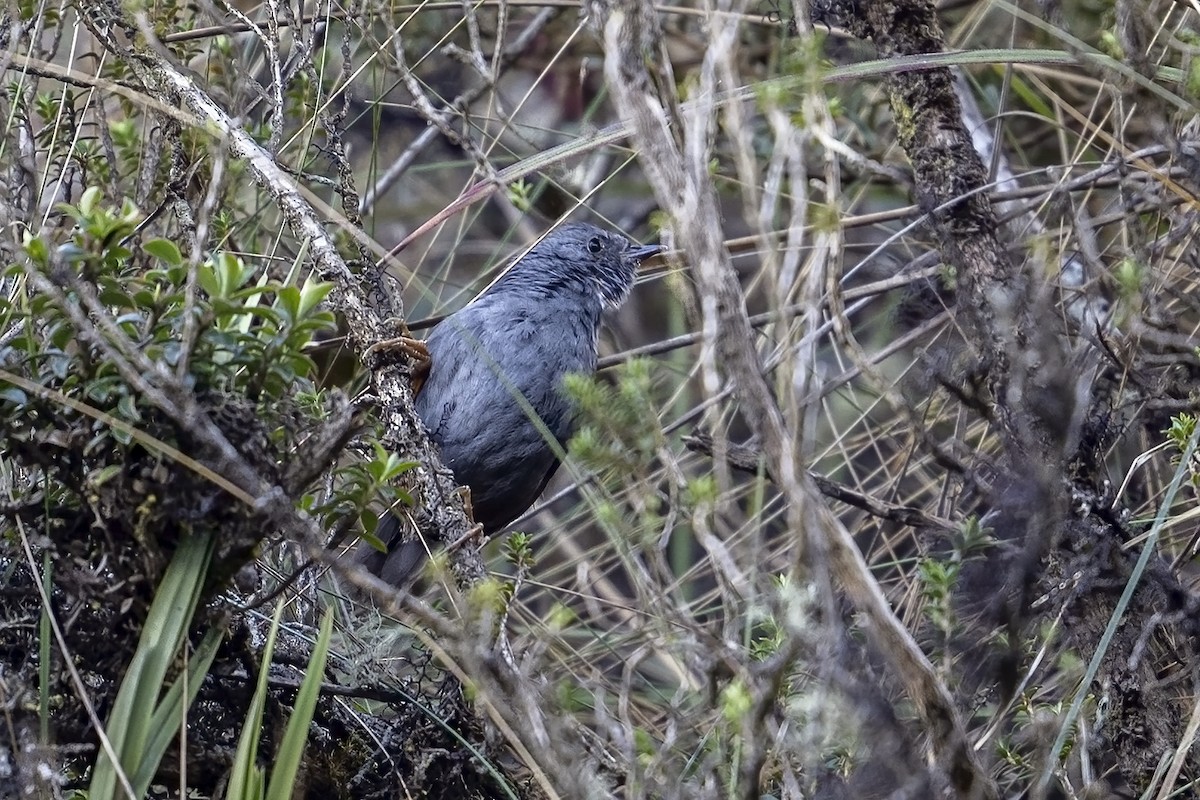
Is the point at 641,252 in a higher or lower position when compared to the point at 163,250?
lower

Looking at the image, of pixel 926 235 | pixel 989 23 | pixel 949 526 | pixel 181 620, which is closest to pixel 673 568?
pixel 926 235

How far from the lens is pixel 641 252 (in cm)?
479

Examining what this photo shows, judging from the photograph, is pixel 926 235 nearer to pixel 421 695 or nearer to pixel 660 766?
pixel 421 695

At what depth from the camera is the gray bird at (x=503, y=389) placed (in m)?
4.09

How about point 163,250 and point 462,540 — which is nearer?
Answer: point 163,250

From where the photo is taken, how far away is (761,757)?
205cm

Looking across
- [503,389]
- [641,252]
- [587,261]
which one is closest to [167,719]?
[503,389]

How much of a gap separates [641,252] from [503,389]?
1.00 m

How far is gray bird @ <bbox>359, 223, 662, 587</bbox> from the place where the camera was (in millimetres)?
4091

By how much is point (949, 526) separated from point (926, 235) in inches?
56.5

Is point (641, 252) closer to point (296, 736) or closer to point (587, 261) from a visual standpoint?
point (587, 261)

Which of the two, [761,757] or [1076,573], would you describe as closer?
[761,757]

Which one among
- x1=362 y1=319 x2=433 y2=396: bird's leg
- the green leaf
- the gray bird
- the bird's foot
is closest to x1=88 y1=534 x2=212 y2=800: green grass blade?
the green leaf

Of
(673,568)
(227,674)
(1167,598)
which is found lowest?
(673,568)
